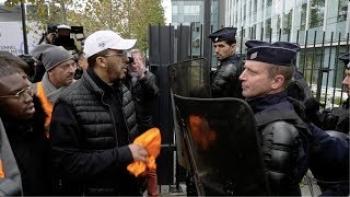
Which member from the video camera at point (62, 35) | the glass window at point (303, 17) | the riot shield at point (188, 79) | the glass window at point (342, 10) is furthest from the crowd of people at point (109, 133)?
the glass window at point (303, 17)

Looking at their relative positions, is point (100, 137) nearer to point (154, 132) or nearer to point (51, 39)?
point (154, 132)

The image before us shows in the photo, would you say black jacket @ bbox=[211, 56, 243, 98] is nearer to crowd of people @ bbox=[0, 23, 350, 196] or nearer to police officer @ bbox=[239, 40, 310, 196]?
crowd of people @ bbox=[0, 23, 350, 196]

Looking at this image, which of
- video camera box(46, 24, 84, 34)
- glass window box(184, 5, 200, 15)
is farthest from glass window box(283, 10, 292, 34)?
glass window box(184, 5, 200, 15)

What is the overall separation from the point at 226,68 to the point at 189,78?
137cm

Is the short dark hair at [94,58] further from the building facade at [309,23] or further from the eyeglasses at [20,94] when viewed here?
the building facade at [309,23]

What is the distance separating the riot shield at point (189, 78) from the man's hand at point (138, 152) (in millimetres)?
442

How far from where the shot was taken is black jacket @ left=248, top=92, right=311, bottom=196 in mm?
1649

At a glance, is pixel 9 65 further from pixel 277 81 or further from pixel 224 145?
pixel 277 81

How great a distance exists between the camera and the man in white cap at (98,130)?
219 cm

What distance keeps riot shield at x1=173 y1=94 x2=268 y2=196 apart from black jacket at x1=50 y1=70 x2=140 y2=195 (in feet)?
2.18

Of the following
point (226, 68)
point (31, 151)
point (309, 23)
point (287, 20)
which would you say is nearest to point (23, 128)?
point (31, 151)

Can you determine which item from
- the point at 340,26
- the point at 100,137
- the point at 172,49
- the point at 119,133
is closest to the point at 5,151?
the point at 100,137

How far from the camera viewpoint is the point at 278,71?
1.97 metres

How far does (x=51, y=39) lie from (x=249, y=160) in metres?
3.61
